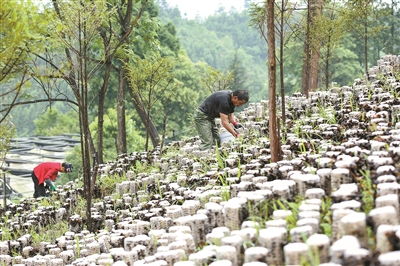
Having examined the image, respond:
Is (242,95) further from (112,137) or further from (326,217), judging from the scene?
(112,137)

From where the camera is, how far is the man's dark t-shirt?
8.80m

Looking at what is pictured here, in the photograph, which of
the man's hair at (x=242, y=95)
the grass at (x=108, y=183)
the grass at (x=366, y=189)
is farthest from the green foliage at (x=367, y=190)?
the grass at (x=108, y=183)

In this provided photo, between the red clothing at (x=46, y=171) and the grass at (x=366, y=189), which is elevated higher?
the grass at (x=366, y=189)

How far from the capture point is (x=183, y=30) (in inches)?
3932

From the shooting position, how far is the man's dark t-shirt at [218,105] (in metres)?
8.80

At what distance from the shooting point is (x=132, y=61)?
1688 cm

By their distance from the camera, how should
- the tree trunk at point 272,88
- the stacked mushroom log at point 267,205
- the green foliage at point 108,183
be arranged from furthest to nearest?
the green foliage at point 108,183 < the tree trunk at point 272,88 < the stacked mushroom log at point 267,205

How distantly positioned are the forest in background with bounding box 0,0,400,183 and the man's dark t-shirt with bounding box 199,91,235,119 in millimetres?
1868

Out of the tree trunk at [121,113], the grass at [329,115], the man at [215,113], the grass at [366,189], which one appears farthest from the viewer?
the tree trunk at [121,113]

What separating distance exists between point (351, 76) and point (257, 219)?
29.3 m

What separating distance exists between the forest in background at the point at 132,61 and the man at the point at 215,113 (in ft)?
6.11

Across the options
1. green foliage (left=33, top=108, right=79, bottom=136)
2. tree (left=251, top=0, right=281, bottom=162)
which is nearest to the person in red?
tree (left=251, top=0, right=281, bottom=162)

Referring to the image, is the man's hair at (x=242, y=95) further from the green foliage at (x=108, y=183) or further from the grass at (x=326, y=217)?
the grass at (x=326, y=217)

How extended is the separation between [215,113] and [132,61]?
26.7 ft
